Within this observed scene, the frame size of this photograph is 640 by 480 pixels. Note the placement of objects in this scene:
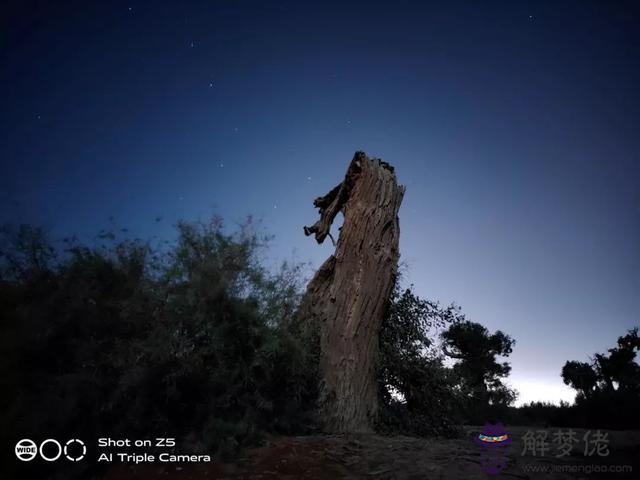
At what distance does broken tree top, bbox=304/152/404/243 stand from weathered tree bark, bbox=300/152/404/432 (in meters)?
0.03

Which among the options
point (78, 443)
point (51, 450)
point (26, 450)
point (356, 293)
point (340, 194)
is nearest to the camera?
point (26, 450)

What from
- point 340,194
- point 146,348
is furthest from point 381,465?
point 340,194

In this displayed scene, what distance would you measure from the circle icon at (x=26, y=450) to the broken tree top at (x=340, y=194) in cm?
757

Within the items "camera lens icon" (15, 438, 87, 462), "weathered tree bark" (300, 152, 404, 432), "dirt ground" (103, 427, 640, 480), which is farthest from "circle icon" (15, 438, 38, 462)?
"weathered tree bark" (300, 152, 404, 432)

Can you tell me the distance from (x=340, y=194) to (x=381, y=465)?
280 inches

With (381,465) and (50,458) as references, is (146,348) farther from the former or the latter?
(381,465)

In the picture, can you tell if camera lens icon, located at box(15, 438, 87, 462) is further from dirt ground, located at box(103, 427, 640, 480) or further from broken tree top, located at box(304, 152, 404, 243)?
broken tree top, located at box(304, 152, 404, 243)

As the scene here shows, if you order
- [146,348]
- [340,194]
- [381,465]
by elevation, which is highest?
[340,194]

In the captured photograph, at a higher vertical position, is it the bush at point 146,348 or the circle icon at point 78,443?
the bush at point 146,348

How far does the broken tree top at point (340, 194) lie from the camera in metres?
9.42

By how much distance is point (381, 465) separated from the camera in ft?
13.9

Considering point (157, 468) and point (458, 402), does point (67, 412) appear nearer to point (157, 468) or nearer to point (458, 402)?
point (157, 468)

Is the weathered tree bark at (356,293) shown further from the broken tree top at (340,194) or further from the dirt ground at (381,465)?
the dirt ground at (381,465)

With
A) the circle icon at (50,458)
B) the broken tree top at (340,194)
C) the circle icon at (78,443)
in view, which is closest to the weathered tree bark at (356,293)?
the broken tree top at (340,194)
